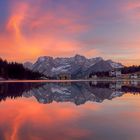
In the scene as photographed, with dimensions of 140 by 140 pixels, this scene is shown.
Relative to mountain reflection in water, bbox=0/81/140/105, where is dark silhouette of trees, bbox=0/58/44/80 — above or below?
above

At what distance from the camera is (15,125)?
43.5ft

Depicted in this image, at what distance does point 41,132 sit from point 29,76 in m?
184

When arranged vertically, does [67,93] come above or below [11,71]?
below

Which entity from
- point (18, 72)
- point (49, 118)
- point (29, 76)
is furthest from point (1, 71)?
point (49, 118)

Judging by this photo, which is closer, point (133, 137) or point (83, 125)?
point (133, 137)

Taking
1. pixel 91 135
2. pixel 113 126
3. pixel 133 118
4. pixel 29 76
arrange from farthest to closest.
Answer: pixel 29 76 → pixel 133 118 → pixel 113 126 → pixel 91 135

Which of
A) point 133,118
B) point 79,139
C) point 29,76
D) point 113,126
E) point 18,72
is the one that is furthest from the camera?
point 29,76

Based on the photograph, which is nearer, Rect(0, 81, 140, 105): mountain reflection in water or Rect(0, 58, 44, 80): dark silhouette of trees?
Rect(0, 81, 140, 105): mountain reflection in water

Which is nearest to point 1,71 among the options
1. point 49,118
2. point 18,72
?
point 18,72

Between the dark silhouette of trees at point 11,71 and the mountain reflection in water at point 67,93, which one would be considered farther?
the dark silhouette of trees at point 11,71

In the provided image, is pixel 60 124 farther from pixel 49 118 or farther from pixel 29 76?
pixel 29 76

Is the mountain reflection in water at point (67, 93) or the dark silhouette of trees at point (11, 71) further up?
the dark silhouette of trees at point (11, 71)

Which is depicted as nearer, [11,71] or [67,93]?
[67,93]

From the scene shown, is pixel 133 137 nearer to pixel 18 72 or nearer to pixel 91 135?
pixel 91 135
